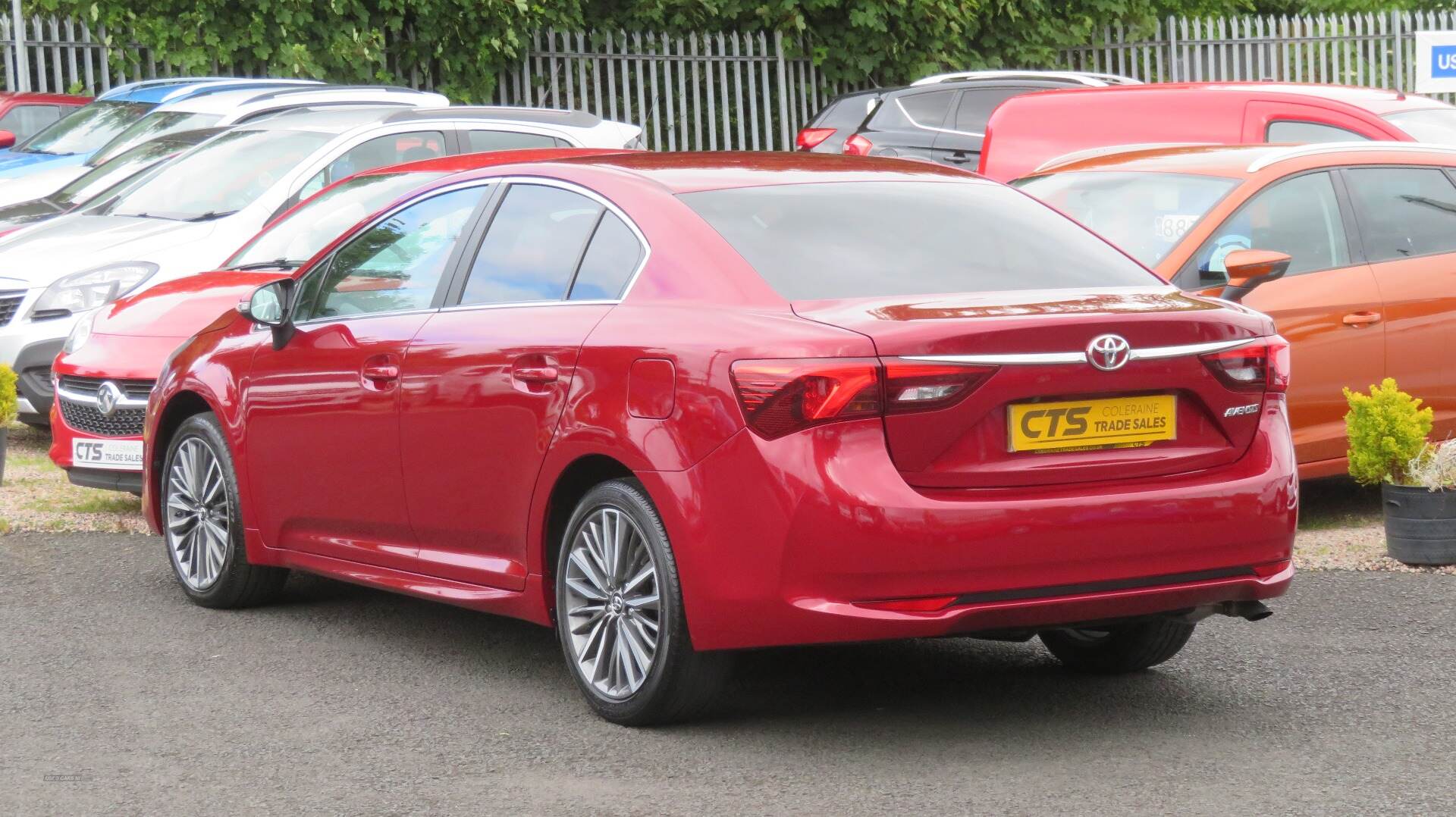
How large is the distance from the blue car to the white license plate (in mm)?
7594

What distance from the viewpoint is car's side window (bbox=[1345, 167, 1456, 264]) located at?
8531 millimetres

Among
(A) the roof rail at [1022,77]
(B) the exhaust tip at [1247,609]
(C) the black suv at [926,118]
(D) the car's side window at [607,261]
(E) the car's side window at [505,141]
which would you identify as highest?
(D) the car's side window at [607,261]

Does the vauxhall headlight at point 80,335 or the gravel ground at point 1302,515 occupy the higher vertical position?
the vauxhall headlight at point 80,335

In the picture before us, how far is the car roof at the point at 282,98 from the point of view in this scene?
1466cm

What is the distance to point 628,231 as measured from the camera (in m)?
5.44

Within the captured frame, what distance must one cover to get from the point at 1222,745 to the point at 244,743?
2.52 m

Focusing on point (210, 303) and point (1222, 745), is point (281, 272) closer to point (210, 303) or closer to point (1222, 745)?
point (210, 303)

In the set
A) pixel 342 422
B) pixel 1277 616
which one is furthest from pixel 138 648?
pixel 1277 616

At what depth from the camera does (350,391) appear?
6.25 m

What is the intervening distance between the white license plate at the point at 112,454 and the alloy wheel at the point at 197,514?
1342 millimetres

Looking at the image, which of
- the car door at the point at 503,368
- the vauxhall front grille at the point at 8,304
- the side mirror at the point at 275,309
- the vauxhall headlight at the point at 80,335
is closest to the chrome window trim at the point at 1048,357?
the car door at the point at 503,368

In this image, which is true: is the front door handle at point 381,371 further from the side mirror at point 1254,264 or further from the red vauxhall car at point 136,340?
the side mirror at point 1254,264

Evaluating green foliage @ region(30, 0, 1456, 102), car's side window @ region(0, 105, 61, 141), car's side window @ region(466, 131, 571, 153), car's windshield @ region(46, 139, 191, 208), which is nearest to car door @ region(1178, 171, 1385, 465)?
car's side window @ region(466, 131, 571, 153)

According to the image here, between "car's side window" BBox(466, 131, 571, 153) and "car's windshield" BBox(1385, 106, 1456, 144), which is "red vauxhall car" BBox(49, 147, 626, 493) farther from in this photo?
"car's windshield" BBox(1385, 106, 1456, 144)
